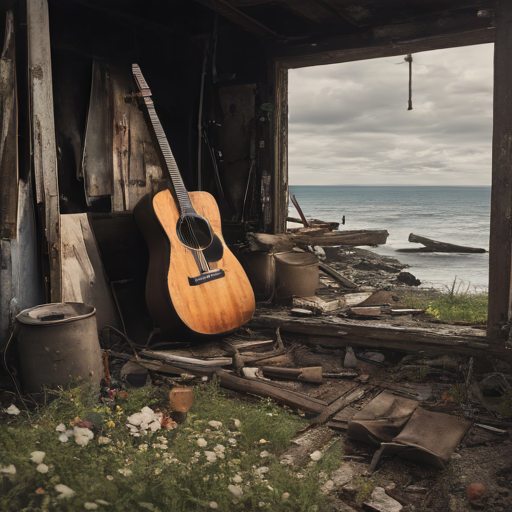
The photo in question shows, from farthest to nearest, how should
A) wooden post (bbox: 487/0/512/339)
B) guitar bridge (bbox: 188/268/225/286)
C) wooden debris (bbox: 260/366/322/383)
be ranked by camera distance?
guitar bridge (bbox: 188/268/225/286), wooden debris (bbox: 260/366/322/383), wooden post (bbox: 487/0/512/339)

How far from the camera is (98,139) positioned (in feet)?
15.5

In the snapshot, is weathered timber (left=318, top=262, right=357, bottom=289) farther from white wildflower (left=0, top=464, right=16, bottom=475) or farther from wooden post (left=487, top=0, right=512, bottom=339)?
white wildflower (left=0, top=464, right=16, bottom=475)

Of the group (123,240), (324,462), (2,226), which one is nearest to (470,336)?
(324,462)

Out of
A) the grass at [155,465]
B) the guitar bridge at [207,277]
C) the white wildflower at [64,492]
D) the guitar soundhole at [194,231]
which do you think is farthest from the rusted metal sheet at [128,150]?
the white wildflower at [64,492]

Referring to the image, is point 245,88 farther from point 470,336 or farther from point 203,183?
point 470,336

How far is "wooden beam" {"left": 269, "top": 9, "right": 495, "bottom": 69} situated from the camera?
4.17m

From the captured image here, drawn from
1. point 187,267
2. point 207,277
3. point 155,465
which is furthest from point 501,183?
point 155,465

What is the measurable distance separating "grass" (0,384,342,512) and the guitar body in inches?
43.6

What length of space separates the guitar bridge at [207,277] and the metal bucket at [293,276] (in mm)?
1126

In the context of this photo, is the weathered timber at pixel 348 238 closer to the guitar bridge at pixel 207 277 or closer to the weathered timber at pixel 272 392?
the guitar bridge at pixel 207 277

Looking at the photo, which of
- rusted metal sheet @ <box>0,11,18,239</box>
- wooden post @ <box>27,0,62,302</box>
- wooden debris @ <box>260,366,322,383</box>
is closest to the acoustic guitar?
wooden debris @ <box>260,366,322,383</box>

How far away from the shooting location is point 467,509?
2.25m

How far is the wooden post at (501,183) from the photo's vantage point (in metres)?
3.58

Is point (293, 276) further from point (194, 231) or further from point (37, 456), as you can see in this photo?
point (37, 456)
